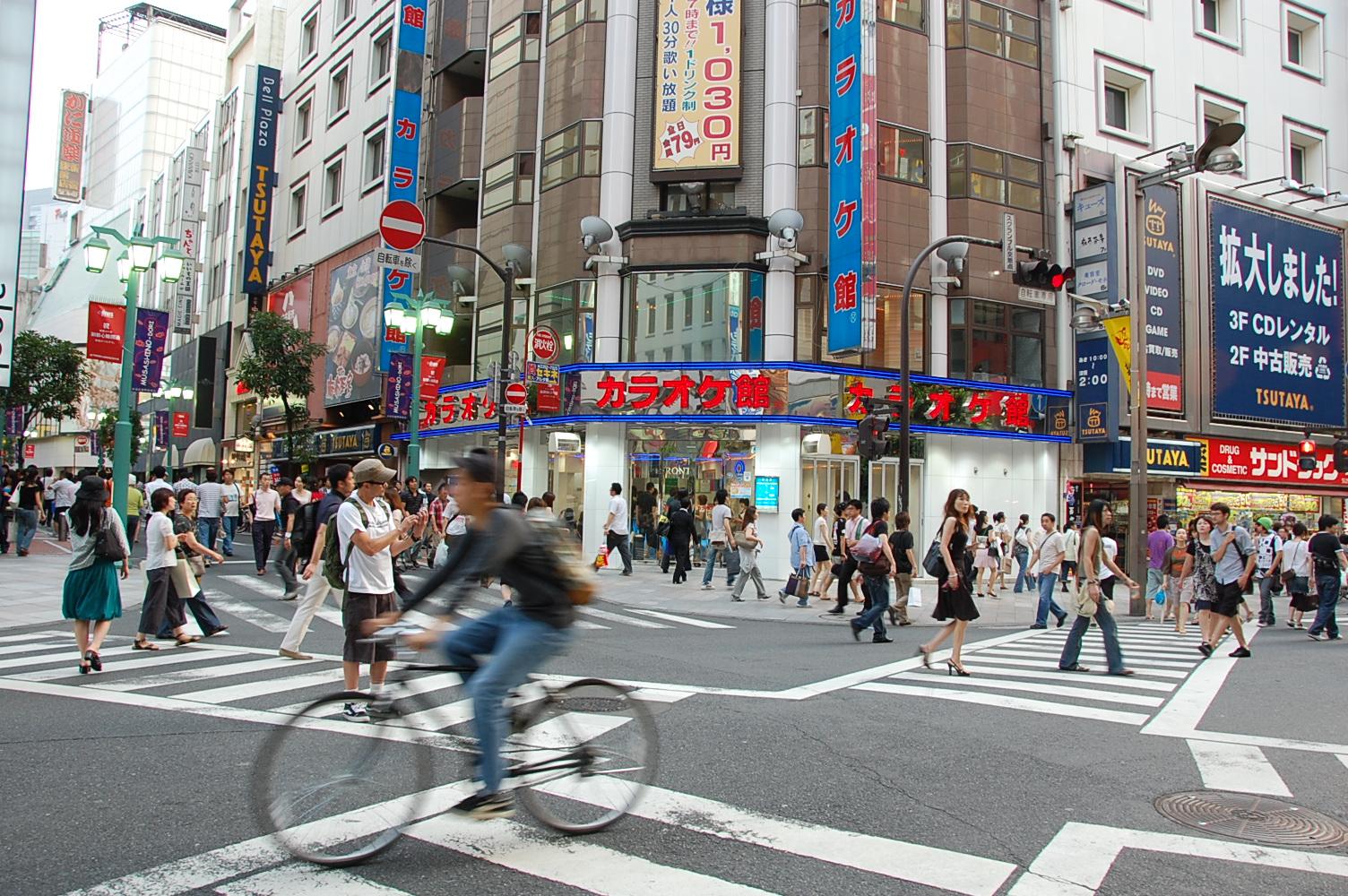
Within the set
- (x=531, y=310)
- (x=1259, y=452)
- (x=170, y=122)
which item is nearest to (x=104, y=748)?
(x=531, y=310)

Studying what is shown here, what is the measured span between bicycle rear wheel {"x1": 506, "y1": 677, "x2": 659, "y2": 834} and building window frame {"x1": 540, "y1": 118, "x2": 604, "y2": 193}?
2216 cm

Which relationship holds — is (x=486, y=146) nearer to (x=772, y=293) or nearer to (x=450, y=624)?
(x=772, y=293)

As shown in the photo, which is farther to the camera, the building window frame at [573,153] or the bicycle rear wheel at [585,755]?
the building window frame at [573,153]

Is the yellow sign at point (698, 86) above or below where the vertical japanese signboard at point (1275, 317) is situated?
above

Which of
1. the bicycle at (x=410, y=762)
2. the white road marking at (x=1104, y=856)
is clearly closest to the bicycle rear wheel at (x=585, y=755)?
the bicycle at (x=410, y=762)

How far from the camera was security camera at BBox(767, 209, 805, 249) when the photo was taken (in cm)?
2328

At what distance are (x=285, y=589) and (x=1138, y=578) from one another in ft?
48.3

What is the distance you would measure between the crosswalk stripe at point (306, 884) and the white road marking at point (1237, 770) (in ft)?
15.6

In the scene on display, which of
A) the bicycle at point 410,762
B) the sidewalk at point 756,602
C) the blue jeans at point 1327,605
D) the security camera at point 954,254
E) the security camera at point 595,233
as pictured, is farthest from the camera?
the security camera at point 595,233

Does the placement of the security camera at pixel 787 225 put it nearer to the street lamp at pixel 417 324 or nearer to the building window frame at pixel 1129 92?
the street lamp at pixel 417 324

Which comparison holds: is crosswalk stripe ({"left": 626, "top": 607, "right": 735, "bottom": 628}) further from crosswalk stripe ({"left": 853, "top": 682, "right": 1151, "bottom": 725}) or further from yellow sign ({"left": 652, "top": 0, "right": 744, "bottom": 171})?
yellow sign ({"left": 652, "top": 0, "right": 744, "bottom": 171})

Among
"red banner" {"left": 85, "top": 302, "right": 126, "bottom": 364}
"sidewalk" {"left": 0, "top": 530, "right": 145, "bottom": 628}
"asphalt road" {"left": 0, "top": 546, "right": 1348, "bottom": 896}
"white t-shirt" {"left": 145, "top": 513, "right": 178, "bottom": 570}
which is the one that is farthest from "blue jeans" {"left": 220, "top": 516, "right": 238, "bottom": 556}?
"white t-shirt" {"left": 145, "top": 513, "right": 178, "bottom": 570}

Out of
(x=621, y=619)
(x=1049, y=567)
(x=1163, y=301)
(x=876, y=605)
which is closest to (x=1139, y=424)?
(x=1049, y=567)

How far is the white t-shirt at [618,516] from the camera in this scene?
20.5m
